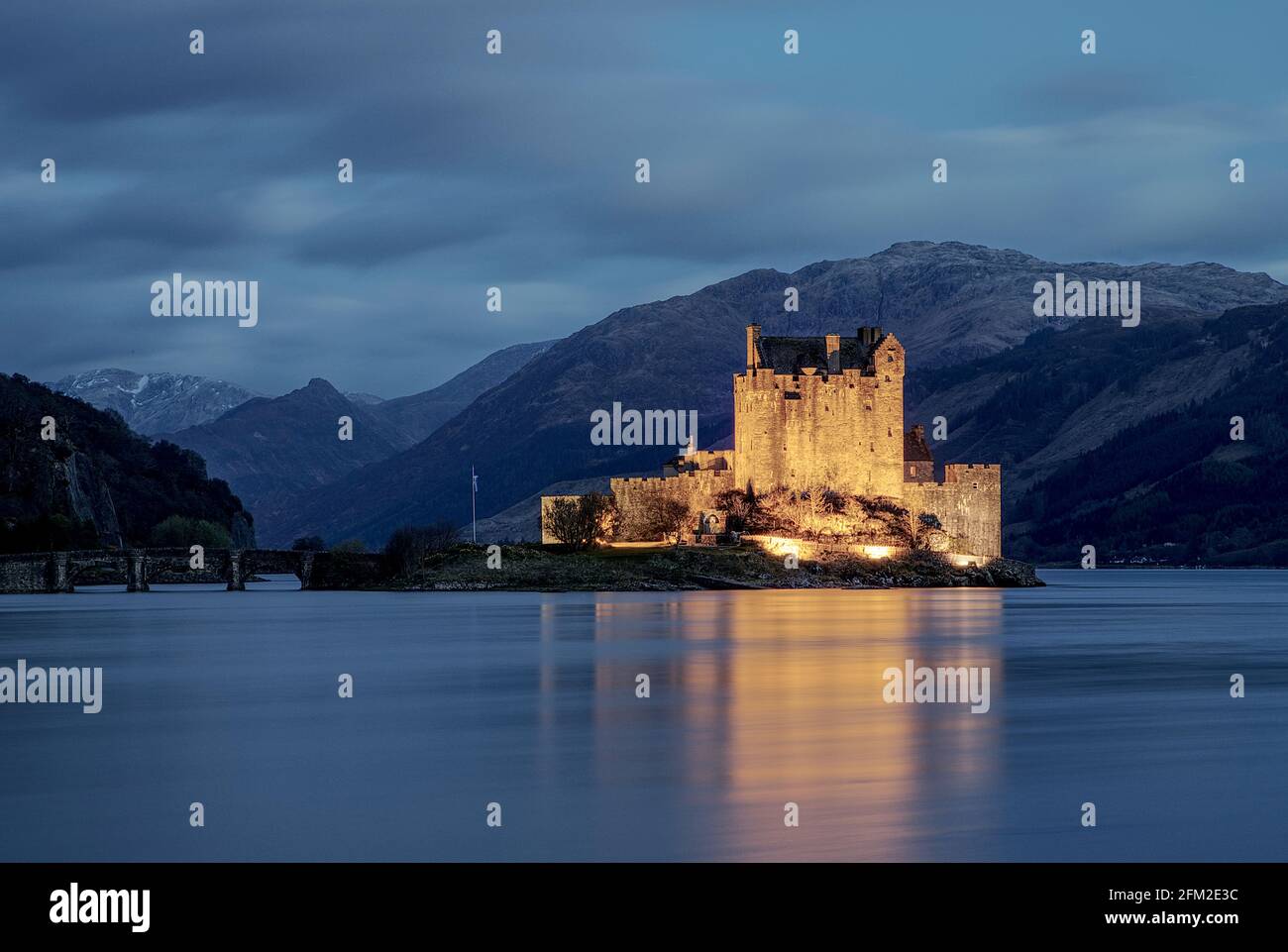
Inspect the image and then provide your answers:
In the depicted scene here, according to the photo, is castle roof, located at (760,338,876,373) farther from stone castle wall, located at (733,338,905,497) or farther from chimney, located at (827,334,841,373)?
stone castle wall, located at (733,338,905,497)

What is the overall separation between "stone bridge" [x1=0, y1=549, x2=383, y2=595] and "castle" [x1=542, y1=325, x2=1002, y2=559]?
1620 inches

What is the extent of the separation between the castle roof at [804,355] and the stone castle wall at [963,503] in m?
9.42

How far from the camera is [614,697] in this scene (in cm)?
3891

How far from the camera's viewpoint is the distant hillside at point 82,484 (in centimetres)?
14150

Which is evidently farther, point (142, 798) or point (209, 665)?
point (209, 665)

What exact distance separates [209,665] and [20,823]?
3038cm

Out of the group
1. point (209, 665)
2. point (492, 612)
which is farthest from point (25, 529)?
point (209, 665)

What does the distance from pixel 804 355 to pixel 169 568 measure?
64287 millimetres

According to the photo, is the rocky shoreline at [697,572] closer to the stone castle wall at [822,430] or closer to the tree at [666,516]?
the tree at [666,516]

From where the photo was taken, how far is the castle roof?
108688mm

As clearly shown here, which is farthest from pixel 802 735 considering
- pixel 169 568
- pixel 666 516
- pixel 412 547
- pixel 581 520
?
pixel 169 568

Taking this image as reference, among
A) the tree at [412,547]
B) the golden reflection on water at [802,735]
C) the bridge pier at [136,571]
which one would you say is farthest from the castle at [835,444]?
the bridge pier at [136,571]
